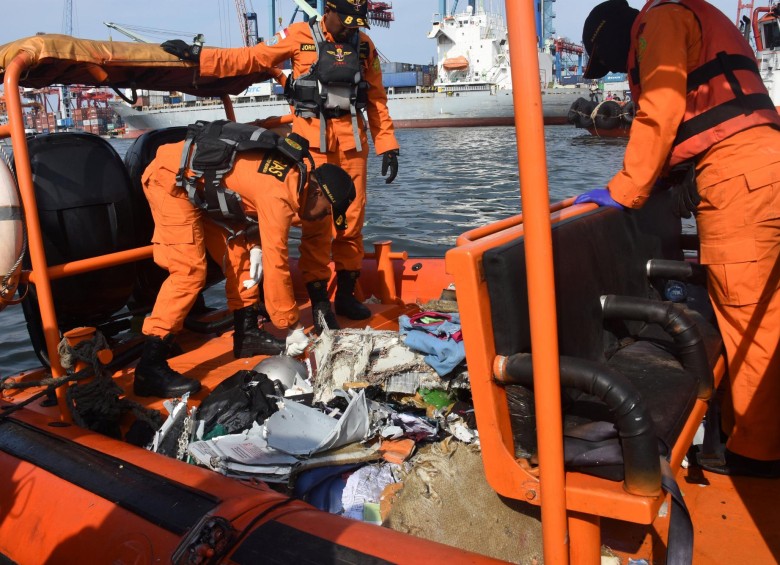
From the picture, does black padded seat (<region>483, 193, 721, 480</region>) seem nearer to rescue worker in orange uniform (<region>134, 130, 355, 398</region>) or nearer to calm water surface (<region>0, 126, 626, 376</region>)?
rescue worker in orange uniform (<region>134, 130, 355, 398</region>)

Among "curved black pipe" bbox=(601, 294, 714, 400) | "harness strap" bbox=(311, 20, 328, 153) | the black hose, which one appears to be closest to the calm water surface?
"harness strap" bbox=(311, 20, 328, 153)

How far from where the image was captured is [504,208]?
11.6 meters

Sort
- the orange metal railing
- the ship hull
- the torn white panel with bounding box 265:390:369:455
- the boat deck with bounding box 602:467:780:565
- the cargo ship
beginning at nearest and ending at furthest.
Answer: the orange metal railing, the boat deck with bounding box 602:467:780:565, the torn white panel with bounding box 265:390:369:455, the ship hull, the cargo ship

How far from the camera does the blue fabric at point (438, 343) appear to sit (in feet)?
8.81

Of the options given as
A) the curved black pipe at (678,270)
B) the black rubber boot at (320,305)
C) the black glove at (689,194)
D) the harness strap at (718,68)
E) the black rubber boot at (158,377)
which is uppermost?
the harness strap at (718,68)

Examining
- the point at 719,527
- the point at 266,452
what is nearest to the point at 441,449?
the point at 266,452

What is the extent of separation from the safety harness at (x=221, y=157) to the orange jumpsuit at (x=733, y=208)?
1.48 meters

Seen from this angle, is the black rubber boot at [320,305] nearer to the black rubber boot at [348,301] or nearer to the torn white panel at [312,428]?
the black rubber boot at [348,301]

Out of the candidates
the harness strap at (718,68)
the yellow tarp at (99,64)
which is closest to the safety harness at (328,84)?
the yellow tarp at (99,64)

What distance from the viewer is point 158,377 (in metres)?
2.98

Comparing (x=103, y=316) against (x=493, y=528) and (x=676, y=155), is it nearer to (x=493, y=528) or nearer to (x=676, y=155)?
(x=493, y=528)

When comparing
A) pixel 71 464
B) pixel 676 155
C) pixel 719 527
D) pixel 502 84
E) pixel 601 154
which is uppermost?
pixel 502 84

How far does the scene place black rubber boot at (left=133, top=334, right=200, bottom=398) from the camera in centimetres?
297

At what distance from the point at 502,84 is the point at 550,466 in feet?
140
